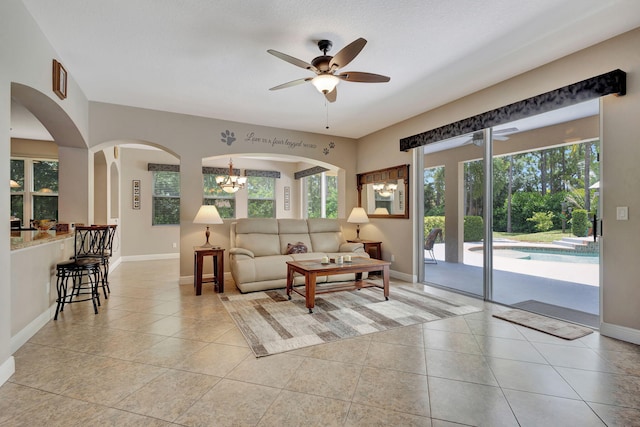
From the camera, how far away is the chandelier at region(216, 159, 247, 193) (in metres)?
7.79

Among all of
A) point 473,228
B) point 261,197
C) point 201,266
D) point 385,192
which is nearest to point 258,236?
point 201,266

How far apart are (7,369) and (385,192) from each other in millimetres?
5328

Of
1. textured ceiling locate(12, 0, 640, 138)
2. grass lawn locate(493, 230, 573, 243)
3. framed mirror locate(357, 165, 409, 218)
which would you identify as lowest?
grass lawn locate(493, 230, 573, 243)

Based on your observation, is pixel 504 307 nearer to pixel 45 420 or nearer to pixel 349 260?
pixel 349 260

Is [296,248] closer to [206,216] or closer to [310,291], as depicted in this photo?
[206,216]

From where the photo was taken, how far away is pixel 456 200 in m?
4.74

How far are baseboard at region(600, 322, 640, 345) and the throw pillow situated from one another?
3.82 meters

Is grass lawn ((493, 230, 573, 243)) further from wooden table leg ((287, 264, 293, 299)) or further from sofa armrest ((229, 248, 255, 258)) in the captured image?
sofa armrest ((229, 248, 255, 258))

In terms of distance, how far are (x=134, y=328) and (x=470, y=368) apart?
10.1 feet

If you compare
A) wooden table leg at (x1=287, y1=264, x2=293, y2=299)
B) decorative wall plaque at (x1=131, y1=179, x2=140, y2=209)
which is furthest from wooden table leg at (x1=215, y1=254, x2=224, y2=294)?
decorative wall plaque at (x1=131, y1=179, x2=140, y2=209)

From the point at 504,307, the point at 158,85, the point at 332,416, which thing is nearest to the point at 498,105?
the point at 504,307

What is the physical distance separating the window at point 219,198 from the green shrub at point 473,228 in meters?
6.42

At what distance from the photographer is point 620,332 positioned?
2.88 meters

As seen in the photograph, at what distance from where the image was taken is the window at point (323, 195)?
9.00m
